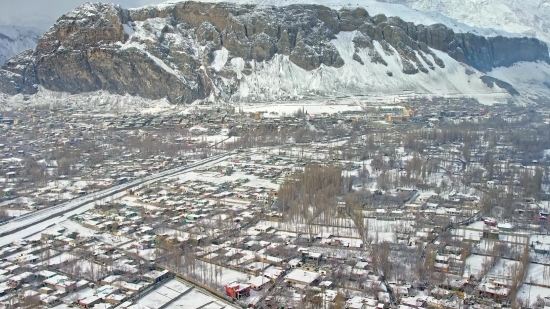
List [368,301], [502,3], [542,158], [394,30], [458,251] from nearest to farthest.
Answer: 1. [368,301]
2. [458,251]
3. [542,158]
4. [394,30]
5. [502,3]

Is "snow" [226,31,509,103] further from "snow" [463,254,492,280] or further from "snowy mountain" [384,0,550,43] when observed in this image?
"snow" [463,254,492,280]

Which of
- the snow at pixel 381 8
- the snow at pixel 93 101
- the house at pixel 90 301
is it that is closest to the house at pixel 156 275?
the house at pixel 90 301

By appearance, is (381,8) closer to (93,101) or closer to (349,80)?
(349,80)

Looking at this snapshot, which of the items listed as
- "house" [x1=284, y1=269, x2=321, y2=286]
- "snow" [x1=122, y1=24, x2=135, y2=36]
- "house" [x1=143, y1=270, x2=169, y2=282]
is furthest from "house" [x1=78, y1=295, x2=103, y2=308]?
"snow" [x1=122, y1=24, x2=135, y2=36]

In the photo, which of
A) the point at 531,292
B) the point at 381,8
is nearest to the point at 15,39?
the point at 381,8

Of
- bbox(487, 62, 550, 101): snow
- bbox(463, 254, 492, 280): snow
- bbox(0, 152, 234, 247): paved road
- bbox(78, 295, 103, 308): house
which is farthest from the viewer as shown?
bbox(487, 62, 550, 101): snow

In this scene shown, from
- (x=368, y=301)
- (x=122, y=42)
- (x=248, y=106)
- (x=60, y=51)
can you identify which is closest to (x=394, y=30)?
(x=248, y=106)

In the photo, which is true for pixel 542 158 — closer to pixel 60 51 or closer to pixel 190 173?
pixel 190 173
